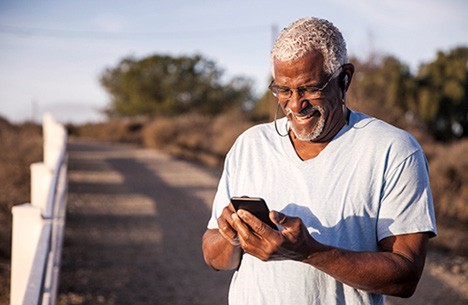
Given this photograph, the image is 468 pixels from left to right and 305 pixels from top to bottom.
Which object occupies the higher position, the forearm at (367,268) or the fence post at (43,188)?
the forearm at (367,268)

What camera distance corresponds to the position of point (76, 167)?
1650 cm

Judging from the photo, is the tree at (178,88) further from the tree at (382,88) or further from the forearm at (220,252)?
the forearm at (220,252)

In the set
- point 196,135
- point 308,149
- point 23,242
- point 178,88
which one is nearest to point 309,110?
point 308,149

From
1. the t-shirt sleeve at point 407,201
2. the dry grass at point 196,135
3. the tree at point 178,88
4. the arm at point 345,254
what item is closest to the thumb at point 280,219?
the arm at point 345,254

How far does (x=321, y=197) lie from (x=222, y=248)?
39cm

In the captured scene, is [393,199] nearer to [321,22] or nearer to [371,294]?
[371,294]

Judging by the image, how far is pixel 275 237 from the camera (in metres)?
1.75

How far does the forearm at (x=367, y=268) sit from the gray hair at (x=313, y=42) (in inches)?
25.0

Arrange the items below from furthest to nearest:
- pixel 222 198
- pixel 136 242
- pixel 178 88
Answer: pixel 178 88
pixel 136 242
pixel 222 198

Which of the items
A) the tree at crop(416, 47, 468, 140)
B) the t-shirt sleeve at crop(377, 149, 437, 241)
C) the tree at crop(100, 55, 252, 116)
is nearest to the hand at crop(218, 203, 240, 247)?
the t-shirt sleeve at crop(377, 149, 437, 241)

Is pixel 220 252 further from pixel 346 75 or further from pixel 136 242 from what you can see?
pixel 136 242

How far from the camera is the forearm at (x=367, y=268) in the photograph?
184 cm

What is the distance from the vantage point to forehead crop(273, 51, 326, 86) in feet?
6.82

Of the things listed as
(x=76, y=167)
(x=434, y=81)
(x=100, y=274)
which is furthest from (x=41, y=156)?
(x=434, y=81)
